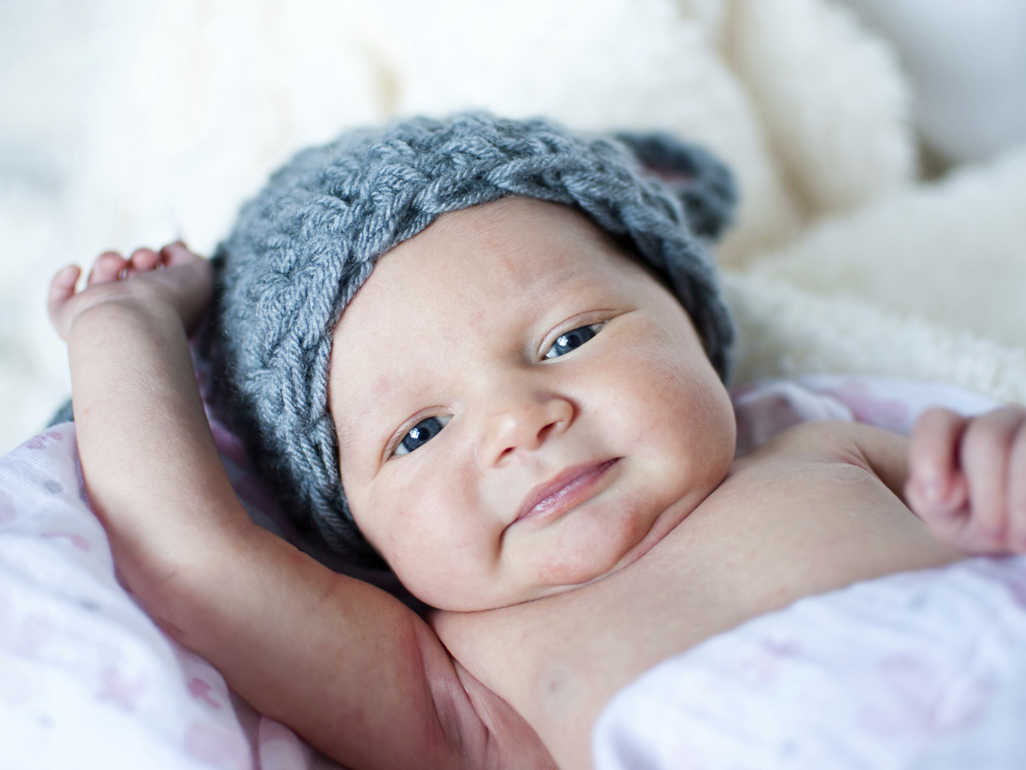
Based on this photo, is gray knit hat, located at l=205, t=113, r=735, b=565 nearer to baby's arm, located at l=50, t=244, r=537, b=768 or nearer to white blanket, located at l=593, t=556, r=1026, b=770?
baby's arm, located at l=50, t=244, r=537, b=768

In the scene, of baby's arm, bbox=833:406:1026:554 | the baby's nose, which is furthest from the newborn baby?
baby's arm, bbox=833:406:1026:554

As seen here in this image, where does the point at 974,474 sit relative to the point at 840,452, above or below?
above

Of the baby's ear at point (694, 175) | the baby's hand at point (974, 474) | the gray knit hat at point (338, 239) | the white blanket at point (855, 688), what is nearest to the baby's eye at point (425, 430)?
the gray knit hat at point (338, 239)

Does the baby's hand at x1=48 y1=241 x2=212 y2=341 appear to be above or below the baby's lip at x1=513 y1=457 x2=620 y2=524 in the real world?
above

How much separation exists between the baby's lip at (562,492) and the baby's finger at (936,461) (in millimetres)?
301

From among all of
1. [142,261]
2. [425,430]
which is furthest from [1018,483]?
[142,261]

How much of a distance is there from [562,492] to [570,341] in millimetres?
178

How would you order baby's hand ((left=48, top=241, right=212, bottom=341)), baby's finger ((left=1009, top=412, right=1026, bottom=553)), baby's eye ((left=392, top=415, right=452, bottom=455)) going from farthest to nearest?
baby's hand ((left=48, top=241, right=212, bottom=341)) → baby's eye ((left=392, top=415, right=452, bottom=455)) → baby's finger ((left=1009, top=412, right=1026, bottom=553))

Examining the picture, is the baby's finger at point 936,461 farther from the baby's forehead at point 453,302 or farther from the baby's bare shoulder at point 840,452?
the baby's forehead at point 453,302

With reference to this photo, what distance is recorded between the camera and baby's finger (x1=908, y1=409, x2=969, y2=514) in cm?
58

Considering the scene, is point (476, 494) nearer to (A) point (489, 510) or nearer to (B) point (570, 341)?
(A) point (489, 510)

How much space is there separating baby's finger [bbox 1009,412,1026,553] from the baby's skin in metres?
0.14

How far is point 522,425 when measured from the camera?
78 centimetres

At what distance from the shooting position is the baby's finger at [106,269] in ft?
3.47
